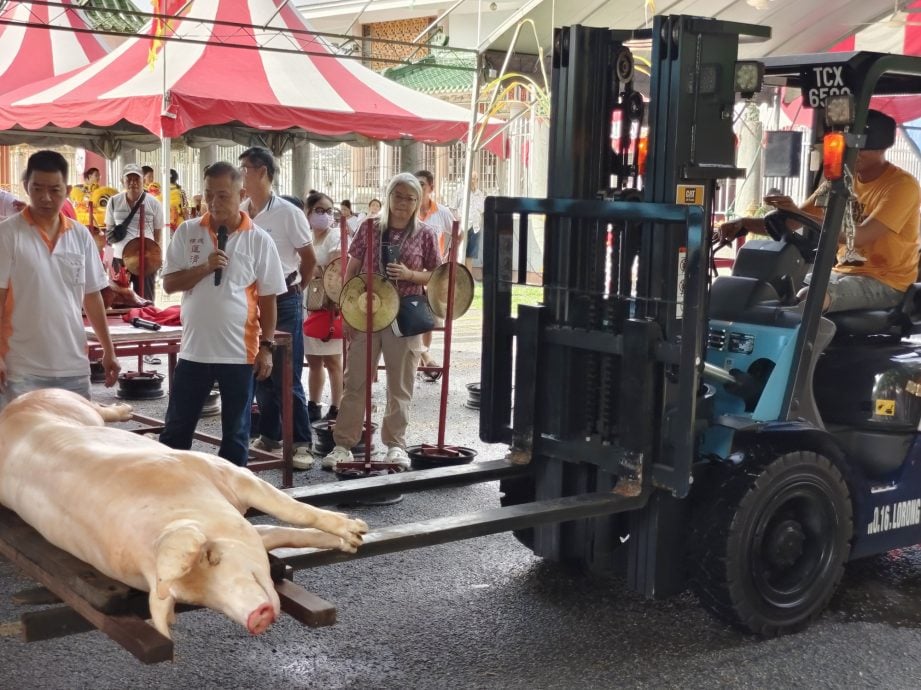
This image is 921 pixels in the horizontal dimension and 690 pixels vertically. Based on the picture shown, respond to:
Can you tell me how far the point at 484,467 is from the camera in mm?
4418

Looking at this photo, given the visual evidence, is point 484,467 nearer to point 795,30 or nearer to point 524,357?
point 524,357

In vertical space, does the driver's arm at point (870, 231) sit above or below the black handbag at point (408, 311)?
above

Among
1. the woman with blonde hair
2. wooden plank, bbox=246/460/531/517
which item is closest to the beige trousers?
the woman with blonde hair

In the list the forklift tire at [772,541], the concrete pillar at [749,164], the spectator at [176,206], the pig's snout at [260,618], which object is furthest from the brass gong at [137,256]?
the concrete pillar at [749,164]

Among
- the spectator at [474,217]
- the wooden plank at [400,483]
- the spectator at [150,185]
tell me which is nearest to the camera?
the wooden plank at [400,483]

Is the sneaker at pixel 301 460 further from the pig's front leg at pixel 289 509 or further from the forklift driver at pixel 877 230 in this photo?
the pig's front leg at pixel 289 509

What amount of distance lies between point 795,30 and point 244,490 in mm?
14755

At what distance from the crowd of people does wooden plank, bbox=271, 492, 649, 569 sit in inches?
86.1

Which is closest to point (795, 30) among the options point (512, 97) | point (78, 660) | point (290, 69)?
point (512, 97)

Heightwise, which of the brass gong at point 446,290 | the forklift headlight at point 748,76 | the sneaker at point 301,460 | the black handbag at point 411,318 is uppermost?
the forklift headlight at point 748,76

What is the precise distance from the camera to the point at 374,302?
254 inches


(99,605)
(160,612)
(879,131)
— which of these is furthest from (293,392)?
(160,612)

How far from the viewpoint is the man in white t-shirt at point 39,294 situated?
186 inches

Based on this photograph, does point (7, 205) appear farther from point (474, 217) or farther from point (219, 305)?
point (474, 217)
